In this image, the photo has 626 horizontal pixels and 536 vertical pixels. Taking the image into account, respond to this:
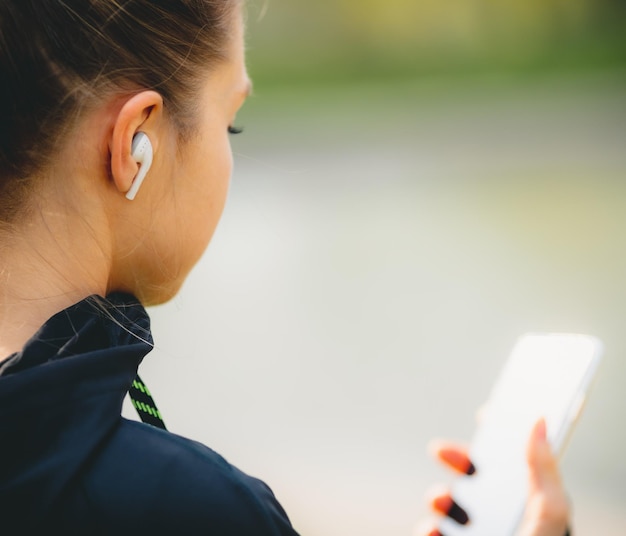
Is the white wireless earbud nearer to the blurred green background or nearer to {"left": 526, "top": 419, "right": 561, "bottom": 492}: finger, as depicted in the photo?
{"left": 526, "top": 419, "right": 561, "bottom": 492}: finger

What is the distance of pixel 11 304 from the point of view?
20.6 inches

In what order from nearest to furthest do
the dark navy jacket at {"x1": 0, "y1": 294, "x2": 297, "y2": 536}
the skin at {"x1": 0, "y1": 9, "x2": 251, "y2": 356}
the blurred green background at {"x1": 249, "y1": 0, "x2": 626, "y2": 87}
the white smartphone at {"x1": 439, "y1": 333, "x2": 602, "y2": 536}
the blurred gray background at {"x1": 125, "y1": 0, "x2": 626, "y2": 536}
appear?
the dark navy jacket at {"x1": 0, "y1": 294, "x2": 297, "y2": 536}
the skin at {"x1": 0, "y1": 9, "x2": 251, "y2": 356}
the white smartphone at {"x1": 439, "y1": 333, "x2": 602, "y2": 536}
the blurred gray background at {"x1": 125, "y1": 0, "x2": 626, "y2": 536}
the blurred green background at {"x1": 249, "y1": 0, "x2": 626, "y2": 87}

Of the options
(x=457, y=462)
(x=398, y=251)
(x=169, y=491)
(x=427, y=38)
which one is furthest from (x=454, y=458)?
(x=427, y=38)

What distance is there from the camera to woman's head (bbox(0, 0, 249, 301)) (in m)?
0.51

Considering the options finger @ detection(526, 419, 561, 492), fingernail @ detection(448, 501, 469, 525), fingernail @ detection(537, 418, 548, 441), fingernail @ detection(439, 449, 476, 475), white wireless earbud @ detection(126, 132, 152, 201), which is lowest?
fingernail @ detection(448, 501, 469, 525)

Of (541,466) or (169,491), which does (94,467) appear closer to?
(169,491)

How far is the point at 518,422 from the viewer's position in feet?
2.43

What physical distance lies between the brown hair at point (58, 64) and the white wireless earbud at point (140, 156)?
37mm

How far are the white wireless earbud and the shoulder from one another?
19 cm

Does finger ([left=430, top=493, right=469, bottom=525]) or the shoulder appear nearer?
the shoulder

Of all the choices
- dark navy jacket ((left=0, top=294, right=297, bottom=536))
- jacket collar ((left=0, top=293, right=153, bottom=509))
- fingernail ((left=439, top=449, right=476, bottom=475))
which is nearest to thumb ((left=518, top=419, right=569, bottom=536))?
fingernail ((left=439, top=449, right=476, bottom=475))

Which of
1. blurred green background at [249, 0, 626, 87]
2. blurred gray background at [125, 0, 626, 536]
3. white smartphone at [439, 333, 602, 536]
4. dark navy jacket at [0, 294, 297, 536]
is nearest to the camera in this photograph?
dark navy jacket at [0, 294, 297, 536]

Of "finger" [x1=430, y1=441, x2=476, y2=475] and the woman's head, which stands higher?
the woman's head

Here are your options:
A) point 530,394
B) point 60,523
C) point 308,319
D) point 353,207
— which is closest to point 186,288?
point 308,319
